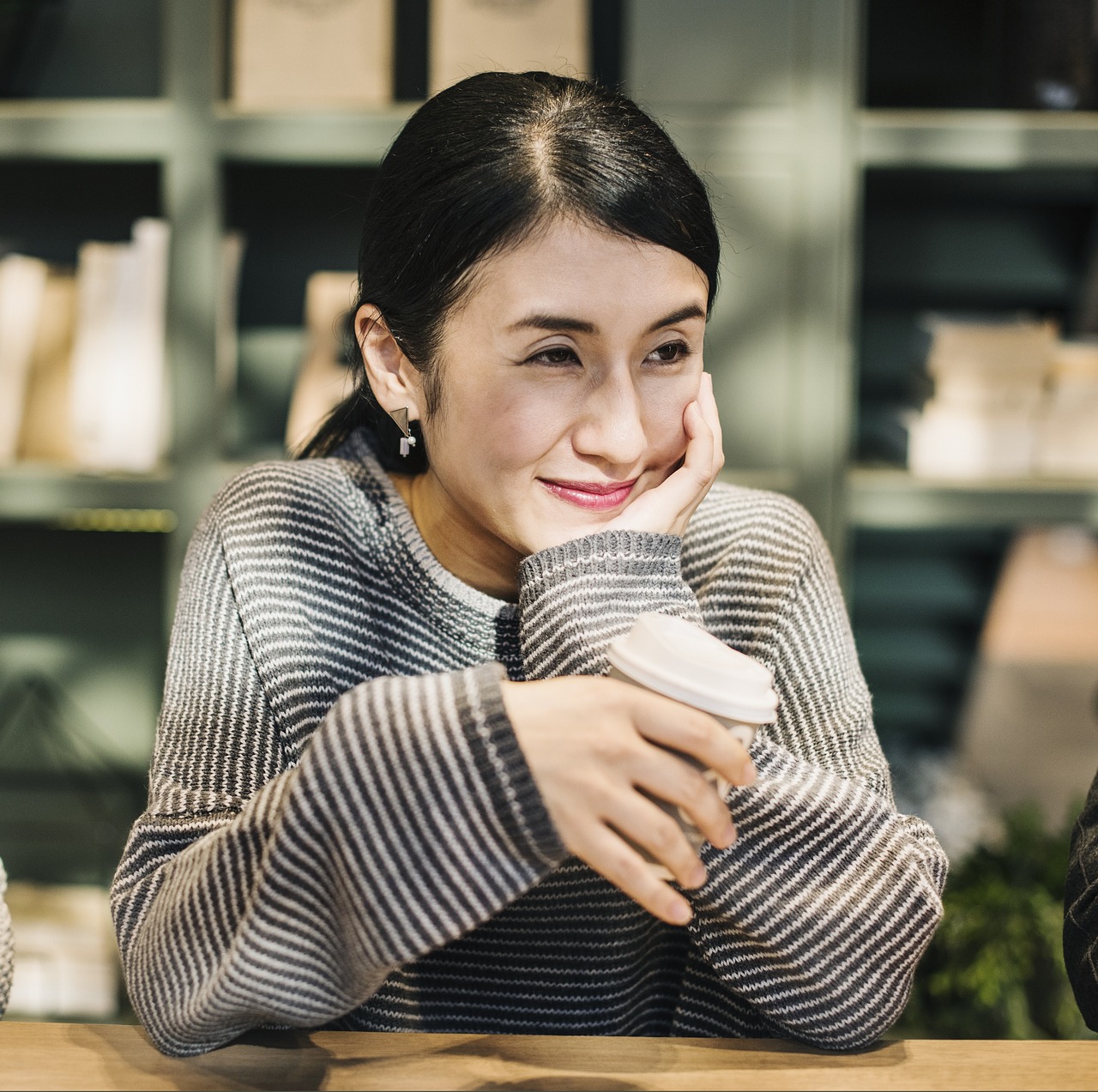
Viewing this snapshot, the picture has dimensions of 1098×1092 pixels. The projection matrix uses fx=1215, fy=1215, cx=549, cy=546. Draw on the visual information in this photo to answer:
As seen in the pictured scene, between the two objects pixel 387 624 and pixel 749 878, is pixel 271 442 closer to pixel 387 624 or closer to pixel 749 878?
pixel 387 624

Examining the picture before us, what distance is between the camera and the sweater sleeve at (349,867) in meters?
0.68

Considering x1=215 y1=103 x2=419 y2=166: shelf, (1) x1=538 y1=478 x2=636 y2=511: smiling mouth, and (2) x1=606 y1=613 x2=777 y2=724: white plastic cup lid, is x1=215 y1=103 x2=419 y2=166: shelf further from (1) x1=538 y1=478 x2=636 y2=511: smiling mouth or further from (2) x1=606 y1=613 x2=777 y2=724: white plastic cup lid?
(2) x1=606 y1=613 x2=777 y2=724: white plastic cup lid

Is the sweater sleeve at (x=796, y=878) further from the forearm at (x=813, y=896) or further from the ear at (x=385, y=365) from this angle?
the ear at (x=385, y=365)

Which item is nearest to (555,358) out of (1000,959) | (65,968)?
(1000,959)

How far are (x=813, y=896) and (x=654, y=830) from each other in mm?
261

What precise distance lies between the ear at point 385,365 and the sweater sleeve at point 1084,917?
64 centimetres

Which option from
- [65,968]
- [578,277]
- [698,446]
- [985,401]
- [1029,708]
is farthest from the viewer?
[1029,708]

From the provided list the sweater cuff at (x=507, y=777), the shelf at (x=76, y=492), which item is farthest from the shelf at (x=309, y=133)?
the sweater cuff at (x=507, y=777)

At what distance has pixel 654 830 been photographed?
25.8 inches

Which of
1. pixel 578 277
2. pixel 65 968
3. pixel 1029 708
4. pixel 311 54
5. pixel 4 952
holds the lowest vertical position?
pixel 65 968

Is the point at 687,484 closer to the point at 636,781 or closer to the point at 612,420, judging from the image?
the point at 612,420

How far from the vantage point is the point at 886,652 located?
8.35ft

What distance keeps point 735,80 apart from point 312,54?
638mm

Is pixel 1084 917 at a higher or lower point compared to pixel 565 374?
lower
